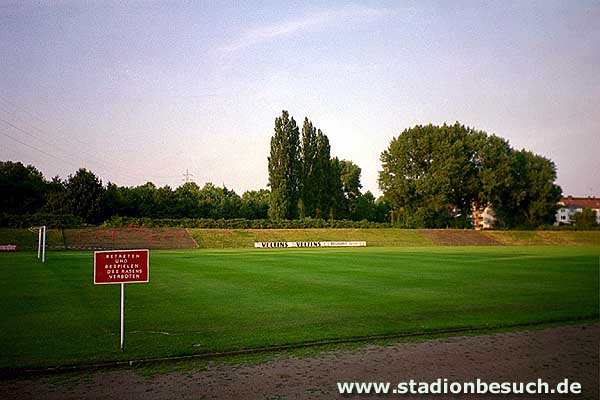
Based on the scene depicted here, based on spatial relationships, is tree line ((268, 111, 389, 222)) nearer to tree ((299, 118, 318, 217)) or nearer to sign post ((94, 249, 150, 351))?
tree ((299, 118, 318, 217))

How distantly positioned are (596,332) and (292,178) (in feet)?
230

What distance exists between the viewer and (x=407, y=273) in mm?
25078

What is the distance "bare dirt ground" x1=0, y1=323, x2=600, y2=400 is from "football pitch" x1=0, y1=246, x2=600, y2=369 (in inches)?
49.9

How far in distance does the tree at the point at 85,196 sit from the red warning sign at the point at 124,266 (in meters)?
70.9

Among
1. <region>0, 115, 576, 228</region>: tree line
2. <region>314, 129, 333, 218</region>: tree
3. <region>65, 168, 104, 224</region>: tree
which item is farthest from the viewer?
<region>314, 129, 333, 218</region>: tree

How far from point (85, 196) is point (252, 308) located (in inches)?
2716

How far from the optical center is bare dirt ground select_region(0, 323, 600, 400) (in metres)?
7.07

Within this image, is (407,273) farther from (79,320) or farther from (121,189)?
(121,189)

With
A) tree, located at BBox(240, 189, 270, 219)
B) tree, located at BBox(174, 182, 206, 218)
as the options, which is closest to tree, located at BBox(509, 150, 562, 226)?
tree, located at BBox(240, 189, 270, 219)

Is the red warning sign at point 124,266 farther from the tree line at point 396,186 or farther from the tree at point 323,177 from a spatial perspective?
the tree at point 323,177

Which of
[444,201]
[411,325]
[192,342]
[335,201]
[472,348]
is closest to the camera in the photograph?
[472,348]

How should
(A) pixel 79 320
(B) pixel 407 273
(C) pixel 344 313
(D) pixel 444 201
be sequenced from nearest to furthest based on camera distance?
(A) pixel 79 320
(C) pixel 344 313
(B) pixel 407 273
(D) pixel 444 201

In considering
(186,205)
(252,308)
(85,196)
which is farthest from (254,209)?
(252,308)

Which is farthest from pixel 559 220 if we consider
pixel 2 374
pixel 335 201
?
pixel 2 374
